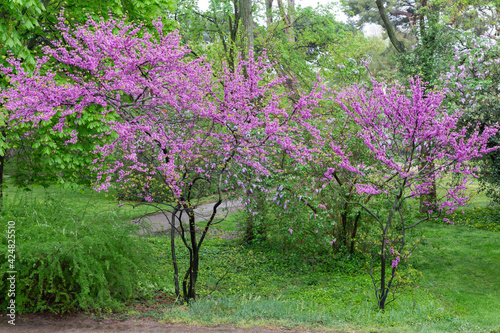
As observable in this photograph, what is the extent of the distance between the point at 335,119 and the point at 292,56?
5128 millimetres

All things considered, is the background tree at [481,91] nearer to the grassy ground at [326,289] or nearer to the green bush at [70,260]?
the grassy ground at [326,289]

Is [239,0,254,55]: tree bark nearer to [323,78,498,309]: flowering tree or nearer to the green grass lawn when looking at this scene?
[323,78,498,309]: flowering tree

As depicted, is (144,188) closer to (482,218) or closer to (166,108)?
(166,108)

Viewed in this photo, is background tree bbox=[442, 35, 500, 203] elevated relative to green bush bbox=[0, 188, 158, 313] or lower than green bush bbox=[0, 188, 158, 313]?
elevated

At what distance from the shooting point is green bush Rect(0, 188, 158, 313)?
18.3 feet

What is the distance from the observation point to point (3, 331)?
5129mm

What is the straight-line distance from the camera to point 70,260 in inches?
232

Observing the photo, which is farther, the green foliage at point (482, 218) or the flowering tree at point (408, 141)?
the green foliage at point (482, 218)

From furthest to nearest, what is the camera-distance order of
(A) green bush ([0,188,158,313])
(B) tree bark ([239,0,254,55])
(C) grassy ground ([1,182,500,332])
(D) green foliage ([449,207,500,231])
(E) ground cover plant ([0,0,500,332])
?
(D) green foliage ([449,207,500,231]), (B) tree bark ([239,0,254,55]), (E) ground cover plant ([0,0,500,332]), (C) grassy ground ([1,182,500,332]), (A) green bush ([0,188,158,313])

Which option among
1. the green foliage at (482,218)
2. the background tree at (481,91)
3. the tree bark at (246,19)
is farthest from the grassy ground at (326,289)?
the tree bark at (246,19)

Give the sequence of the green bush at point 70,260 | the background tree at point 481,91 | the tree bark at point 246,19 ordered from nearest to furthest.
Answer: the green bush at point 70,260, the background tree at point 481,91, the tree bark at point 246,19

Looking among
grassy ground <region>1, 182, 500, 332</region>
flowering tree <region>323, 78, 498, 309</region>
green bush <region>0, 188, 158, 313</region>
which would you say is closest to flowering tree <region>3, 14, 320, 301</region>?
green bush <region>0, 188, 158, 313</region>

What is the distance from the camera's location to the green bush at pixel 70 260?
5590 millimetres

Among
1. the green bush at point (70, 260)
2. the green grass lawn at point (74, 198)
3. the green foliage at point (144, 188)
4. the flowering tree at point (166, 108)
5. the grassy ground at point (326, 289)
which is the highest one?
the flowering tree at point (166, 108)
